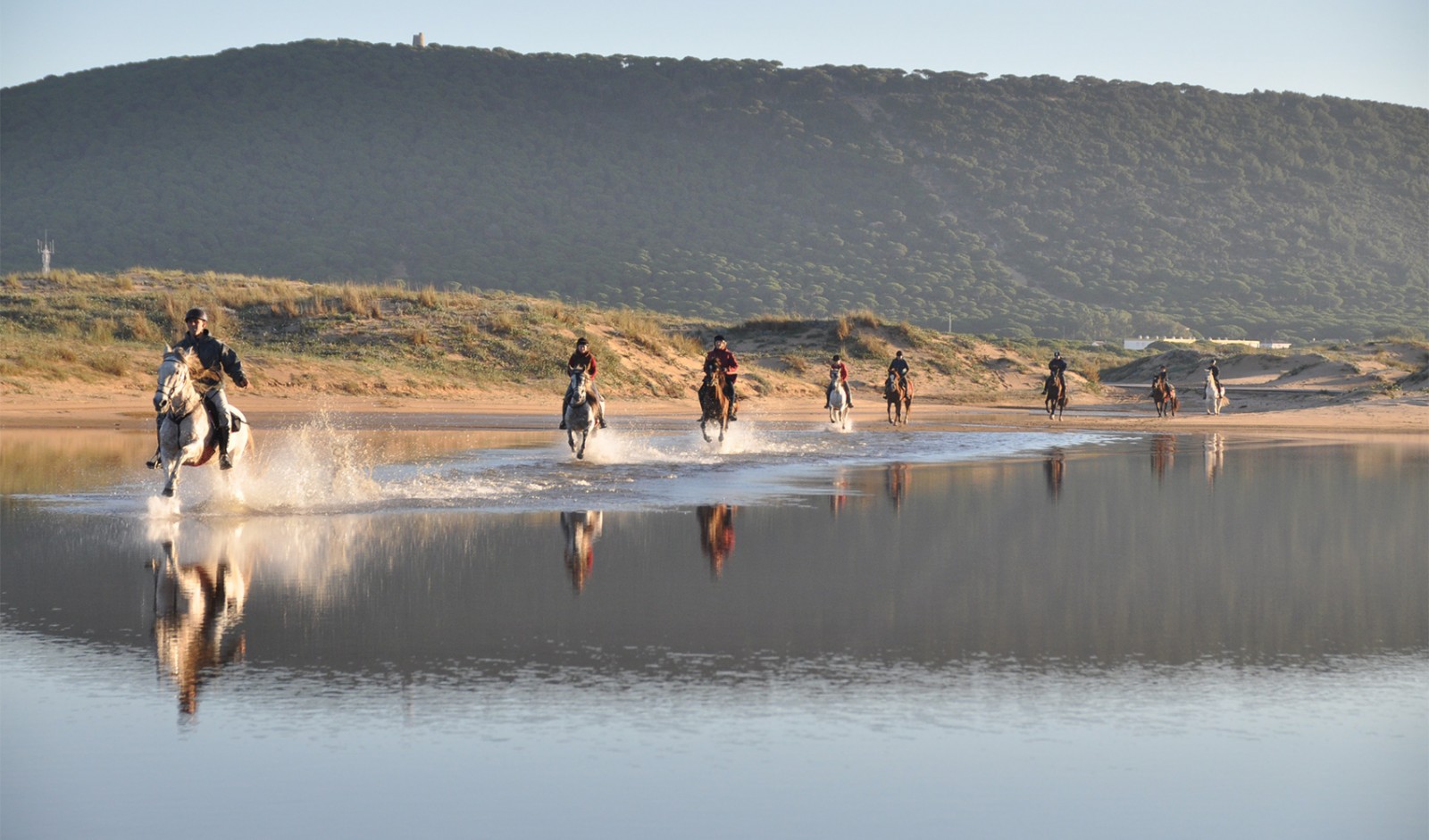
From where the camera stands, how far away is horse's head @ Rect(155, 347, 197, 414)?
1553 cm

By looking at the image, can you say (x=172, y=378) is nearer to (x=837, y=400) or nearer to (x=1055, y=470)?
(x=1055, y=470)

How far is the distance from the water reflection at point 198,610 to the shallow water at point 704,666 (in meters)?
0.05

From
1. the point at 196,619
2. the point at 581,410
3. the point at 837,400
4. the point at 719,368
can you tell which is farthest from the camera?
the point at 837,400

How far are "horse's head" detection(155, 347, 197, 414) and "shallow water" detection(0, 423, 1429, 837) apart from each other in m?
1.17

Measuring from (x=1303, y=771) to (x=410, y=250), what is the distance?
120 metres

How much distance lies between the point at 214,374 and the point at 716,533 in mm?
5438

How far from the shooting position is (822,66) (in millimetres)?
177625

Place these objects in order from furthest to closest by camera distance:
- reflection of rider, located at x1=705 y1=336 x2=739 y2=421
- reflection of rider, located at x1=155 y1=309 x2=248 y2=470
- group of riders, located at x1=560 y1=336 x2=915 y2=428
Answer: reflection of rider, located at x1=705 y1=336 x2=739 y2=421 < group of riders, located at x1=560 y1=336 x2=915 y2=428 < reflection of rider, located at x1=155 y1=309 x2=248 y2=470

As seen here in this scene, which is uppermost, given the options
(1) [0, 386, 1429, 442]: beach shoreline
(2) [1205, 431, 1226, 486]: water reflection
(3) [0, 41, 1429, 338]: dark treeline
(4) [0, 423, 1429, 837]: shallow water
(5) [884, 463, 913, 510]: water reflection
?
(3) [0, 41, 1429, 338]: dark treeline

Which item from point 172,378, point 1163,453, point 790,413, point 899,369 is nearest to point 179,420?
point 172,378

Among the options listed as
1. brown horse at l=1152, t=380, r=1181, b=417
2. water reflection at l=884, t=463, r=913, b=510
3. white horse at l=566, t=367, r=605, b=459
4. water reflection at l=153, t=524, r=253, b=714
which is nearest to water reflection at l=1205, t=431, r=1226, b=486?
water reflection at l=884, t=463, r=913, b=510

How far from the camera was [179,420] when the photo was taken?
52.0ft

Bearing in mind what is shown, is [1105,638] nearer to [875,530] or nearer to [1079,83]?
[875,530]

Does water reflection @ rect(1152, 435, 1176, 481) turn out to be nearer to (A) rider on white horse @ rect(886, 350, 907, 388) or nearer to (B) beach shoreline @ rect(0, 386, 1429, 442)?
(B) beach shoreline @ rect(0, 386, 1429, 442)
